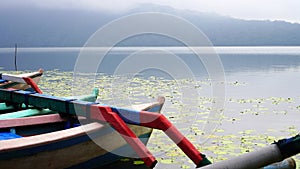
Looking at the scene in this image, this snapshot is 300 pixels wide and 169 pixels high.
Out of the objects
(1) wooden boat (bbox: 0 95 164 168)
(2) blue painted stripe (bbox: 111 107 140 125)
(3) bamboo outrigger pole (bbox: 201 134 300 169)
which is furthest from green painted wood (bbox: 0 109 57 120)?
(3) bamboo outrigger pole (bbox: 201 134 300 169)

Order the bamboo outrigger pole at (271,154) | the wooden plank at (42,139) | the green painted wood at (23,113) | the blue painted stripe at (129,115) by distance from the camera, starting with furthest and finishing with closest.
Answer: the green painted wood at (23,113) < the blue painted stripe at (129,115) < the wooden plank at (42,139) < the bamboo outrigger pole at (271,154)

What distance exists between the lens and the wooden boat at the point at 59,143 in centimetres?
312

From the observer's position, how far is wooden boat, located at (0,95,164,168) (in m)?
3.12

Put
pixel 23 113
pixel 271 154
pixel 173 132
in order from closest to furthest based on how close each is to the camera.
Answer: pixel 271 154, pixel 173 132, pixel 23 113

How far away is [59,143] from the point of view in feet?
11.2

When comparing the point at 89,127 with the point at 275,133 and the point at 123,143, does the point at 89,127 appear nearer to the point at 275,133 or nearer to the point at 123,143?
the point at 123,143

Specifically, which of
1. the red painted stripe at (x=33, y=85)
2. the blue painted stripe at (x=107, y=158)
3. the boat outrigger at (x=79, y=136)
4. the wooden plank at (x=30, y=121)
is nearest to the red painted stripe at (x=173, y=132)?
the boat outrigger at (x=79, y=136)

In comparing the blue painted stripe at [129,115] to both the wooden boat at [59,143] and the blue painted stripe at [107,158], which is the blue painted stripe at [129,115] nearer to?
the wooden boat at [59,143]

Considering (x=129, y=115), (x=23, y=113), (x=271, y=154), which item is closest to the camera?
(x=271, y=154)

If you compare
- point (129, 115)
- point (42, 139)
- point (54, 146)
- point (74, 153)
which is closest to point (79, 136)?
point (74, 153)

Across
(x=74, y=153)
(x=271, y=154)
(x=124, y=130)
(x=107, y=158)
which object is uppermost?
(x=271, y=154)

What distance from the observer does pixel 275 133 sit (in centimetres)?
751

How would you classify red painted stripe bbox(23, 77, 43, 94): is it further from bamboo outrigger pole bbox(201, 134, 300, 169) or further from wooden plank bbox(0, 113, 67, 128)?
bamboo outrigger pole bbox(201, 134, 300, 169)

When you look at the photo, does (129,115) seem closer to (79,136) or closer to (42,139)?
(79,136)
